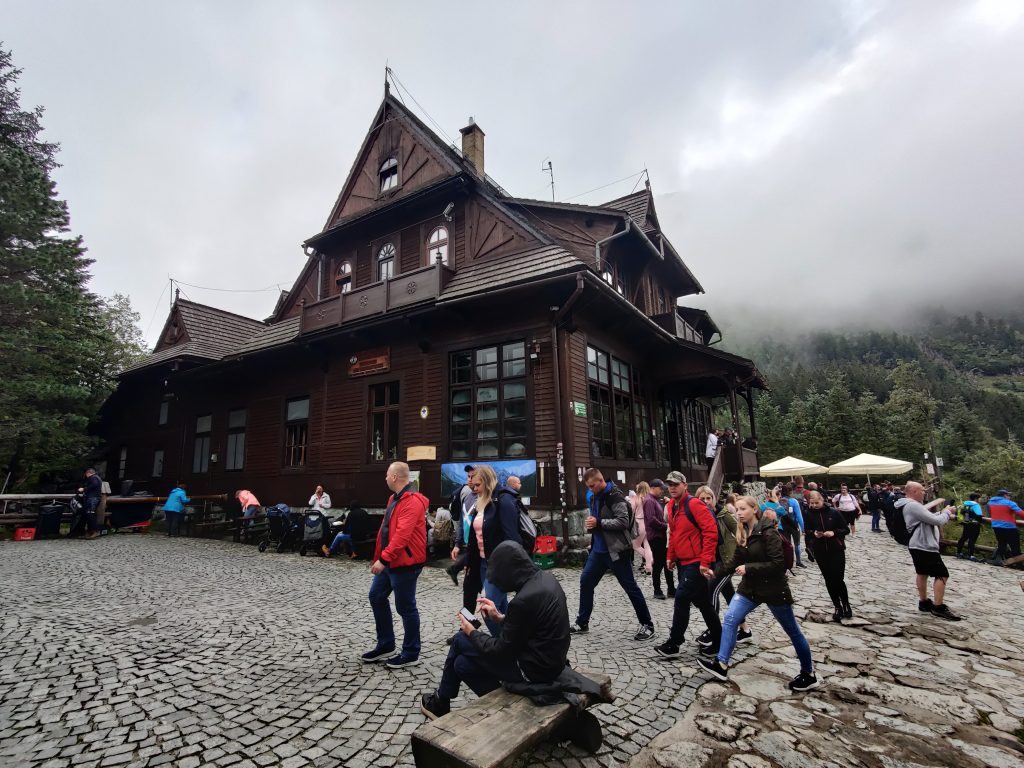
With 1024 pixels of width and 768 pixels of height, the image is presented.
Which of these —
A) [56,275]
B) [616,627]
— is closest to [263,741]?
[616,627]

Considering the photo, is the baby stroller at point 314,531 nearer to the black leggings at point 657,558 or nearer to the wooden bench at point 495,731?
the black leggings at point 657,558

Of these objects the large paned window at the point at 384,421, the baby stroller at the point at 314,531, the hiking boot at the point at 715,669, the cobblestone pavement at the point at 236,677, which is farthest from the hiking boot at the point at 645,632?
the large paned window at the point at 384,421

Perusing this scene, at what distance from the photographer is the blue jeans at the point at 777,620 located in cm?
438

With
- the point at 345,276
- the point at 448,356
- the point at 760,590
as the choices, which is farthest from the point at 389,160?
the point at 760,590

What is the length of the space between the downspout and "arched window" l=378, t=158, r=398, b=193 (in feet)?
29.0

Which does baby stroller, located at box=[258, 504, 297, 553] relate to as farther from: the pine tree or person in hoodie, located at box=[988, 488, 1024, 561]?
person in hoodie, located at box=[988, 488, 1024, 561]

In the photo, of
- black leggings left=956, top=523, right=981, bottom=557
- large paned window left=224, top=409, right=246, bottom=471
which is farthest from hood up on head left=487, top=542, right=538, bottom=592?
large paned window left=224, top=409, right=246, bottom=471

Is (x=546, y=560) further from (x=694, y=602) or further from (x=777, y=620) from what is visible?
(x=777, y=620)

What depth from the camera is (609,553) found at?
5.85m

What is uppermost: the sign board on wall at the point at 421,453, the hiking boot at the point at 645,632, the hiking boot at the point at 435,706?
the sign board on wall at the point at 421,453

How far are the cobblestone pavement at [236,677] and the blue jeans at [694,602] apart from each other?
33 cm

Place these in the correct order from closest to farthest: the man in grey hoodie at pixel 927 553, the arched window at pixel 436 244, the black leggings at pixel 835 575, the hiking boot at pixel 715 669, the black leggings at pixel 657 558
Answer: the hiking boot at pixel 715 669
the black leggings at pixel 835 575
the man in grey hoodie at pixel 927 553
the black leggings at pixel 657 558
the arched window at pixel 436 244

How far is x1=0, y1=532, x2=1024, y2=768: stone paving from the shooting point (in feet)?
11.1

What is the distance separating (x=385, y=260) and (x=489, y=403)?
680 centimetres
